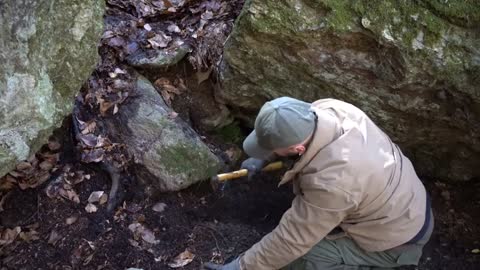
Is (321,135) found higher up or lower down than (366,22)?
lower down

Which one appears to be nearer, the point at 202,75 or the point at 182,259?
the point at 182,259

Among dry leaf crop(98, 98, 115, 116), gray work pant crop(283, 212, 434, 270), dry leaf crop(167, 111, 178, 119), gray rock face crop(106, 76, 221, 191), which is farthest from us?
Result: dry leaf crop(167, 111, 178, 119)

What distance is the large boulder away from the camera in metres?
3.69

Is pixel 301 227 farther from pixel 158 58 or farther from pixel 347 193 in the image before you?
pixel 158 58

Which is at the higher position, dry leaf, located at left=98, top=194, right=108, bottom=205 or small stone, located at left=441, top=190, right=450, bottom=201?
small stone, located at left=441, top=190, right=450, bottom=201

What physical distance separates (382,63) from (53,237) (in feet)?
8.74

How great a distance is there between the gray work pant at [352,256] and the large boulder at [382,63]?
1069 millimetres

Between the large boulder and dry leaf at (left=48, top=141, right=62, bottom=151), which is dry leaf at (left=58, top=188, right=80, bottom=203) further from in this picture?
the large boulder

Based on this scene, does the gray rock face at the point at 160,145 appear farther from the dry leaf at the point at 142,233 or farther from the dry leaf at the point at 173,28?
the dry leaf at the point at 173,28

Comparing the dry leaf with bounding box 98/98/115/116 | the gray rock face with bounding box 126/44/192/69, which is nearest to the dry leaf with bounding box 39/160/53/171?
the dry leaf with bounding box 98/98/115/116

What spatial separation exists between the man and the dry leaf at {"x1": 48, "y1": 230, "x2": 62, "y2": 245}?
1194mm

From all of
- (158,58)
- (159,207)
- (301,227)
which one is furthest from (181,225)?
(158,58)

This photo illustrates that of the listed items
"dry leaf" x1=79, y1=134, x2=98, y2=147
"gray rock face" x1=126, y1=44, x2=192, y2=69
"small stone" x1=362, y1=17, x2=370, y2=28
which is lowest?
"dry leaf" x1=79, y1=134, x2=98, y2=147

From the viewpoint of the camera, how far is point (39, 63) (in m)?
3.02
